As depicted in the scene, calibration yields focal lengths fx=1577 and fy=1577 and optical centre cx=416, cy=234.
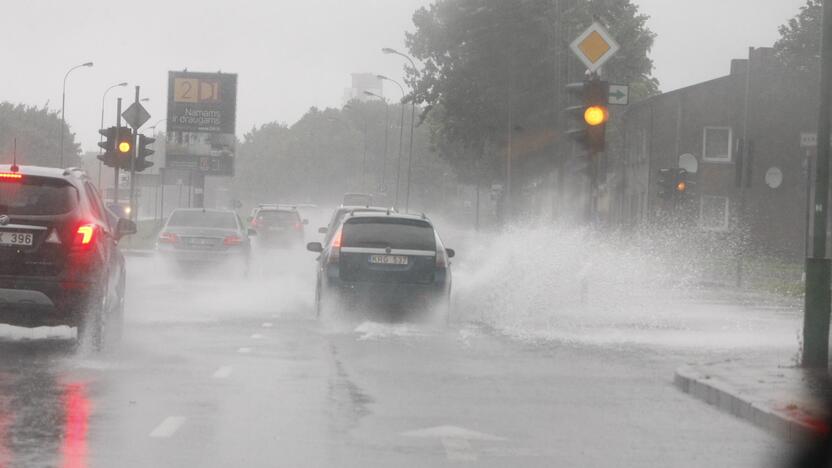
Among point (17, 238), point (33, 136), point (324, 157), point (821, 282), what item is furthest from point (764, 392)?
point (324, 157)

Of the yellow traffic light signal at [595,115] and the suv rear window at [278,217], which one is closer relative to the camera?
the yellow traffic light signal at [595,115]

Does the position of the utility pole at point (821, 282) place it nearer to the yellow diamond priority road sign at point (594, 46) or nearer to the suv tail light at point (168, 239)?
the yellow diamond priority road sign at point (594, 46)

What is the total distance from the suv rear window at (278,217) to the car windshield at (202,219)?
1457 cm

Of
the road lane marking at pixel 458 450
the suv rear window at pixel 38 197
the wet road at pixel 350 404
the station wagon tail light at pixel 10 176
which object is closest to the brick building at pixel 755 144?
the wet road at pixel 350 404

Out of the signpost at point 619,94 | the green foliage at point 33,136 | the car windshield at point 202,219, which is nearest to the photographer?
the signpost at point 619,94

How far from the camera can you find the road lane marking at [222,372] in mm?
13547

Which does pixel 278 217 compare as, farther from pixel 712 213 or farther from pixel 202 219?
pixel 712 213

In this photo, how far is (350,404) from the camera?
38.5 feet

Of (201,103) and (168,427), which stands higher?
(201,103)

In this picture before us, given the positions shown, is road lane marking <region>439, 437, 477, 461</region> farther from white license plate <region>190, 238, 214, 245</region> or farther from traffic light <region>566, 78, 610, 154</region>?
white license plate <region>190, 238, 214, 245</region>

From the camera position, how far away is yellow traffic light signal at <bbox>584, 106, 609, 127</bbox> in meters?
22.1

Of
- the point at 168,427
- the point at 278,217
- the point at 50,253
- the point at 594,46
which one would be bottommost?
the point at 168,427

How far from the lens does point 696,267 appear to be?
50219 mm

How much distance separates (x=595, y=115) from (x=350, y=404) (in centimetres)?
1118
